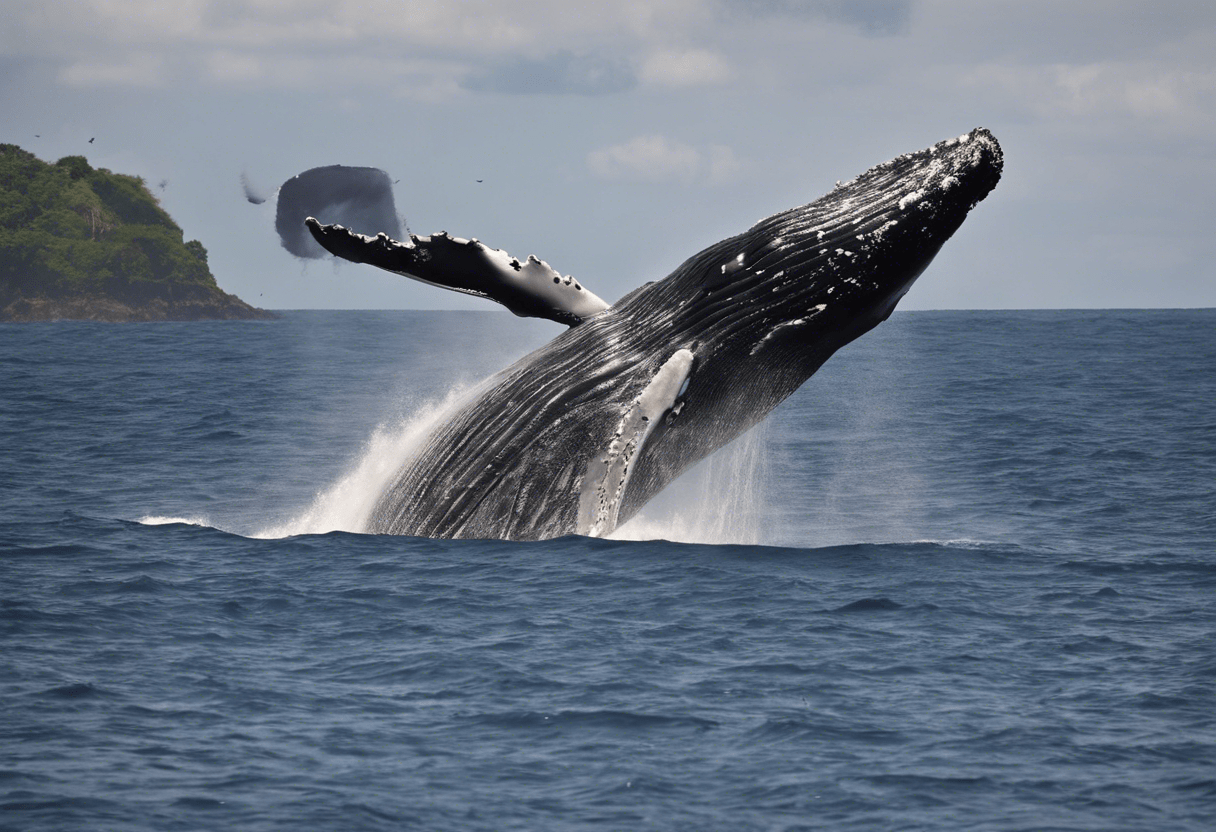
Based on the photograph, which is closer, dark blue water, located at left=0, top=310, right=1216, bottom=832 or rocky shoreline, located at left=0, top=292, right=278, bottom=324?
dark blue water, located at left=0, top=310, right=1216, bottom=832

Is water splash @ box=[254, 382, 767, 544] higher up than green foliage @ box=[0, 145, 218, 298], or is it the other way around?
green foliage @ box=[0, 145, 218, 298]

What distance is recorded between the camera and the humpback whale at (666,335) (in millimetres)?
9797

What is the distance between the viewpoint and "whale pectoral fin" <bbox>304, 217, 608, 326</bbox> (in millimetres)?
10406

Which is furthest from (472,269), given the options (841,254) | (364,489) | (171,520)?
(171,520)

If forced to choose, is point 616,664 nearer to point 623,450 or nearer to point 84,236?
point 623,450

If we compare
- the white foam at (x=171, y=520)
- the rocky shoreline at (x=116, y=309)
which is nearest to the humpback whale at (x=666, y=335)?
the white foam at (x=171, y=520)

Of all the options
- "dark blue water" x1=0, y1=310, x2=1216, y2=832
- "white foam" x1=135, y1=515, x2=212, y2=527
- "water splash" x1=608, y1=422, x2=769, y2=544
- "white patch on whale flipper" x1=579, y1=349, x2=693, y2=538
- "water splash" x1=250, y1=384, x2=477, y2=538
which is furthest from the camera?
"white foam" x1=135, y1=515, x2=212, y2=527

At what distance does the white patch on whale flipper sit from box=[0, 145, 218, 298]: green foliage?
13352 centimetres

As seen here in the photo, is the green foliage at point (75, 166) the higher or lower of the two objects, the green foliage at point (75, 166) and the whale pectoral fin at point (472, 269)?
the higher

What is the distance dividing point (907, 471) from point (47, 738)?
16.4 m

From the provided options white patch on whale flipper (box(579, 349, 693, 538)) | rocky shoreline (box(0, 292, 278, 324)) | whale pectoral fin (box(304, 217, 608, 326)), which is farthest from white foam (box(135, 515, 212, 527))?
rocky shoreline (box(0, 292, 278, 324))

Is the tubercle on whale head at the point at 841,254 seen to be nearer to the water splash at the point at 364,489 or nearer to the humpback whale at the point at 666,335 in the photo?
the humpback whale at the point at 666,335

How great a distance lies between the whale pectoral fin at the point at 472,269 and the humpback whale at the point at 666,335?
0.01 metres

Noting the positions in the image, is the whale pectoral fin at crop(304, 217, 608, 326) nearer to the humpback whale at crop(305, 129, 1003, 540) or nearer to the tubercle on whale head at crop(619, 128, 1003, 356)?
the humpback whale at crop(305, 129, 1003, 540)
